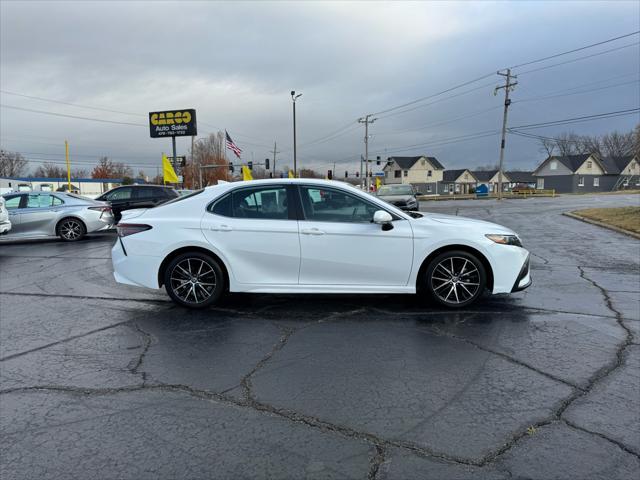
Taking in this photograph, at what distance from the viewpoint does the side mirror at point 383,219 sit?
5.17 m

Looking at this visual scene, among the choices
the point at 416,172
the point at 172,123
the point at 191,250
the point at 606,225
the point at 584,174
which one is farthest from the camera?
Result: the point at 416,172

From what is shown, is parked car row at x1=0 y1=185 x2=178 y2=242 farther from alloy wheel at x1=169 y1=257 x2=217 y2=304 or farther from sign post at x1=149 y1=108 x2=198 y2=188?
sign post at x1=149 y1=108 x2=198 y2=188

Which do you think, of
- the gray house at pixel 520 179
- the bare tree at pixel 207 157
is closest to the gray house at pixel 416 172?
the gray house at pixel 520 179

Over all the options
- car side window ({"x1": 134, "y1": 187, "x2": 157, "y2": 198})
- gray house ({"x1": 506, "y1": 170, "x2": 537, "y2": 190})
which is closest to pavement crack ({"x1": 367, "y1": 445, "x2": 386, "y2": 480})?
car side window ({"x1": 134, "y1": 187, "x2": 157, "y2": 198})

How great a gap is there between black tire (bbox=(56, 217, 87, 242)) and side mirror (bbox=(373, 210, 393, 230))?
10723mm

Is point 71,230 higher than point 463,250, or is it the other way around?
point 463,250

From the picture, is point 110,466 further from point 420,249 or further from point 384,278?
point 420,249

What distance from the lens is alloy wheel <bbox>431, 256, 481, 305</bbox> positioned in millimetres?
5363

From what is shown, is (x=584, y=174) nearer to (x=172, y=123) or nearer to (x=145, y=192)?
(x=172, y=123)

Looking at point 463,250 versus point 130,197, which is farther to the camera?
point 130,197

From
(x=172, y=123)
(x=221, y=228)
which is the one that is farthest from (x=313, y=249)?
(x=172, y=123)

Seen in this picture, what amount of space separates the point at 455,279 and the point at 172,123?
3735cm

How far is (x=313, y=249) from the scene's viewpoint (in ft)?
17.4

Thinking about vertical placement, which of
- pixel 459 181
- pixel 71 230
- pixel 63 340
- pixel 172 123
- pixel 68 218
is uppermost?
pixel 172 123
